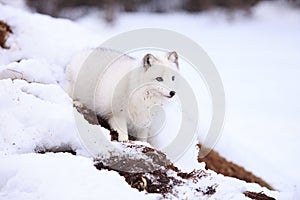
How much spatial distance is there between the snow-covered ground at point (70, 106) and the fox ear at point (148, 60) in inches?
28.0

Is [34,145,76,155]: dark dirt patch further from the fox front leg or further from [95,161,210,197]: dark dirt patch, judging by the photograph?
the fox front leg

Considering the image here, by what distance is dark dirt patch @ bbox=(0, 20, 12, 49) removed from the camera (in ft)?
16.6

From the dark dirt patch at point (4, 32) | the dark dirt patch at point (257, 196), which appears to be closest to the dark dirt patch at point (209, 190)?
the dark dirt patch at point (257, 196)

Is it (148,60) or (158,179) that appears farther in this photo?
(148,60)

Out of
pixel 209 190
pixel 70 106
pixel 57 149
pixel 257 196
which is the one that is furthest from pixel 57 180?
pixel 257 196

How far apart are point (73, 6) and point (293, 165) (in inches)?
467

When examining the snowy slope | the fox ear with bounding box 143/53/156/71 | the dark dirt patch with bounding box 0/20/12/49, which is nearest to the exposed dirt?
the snowy slope

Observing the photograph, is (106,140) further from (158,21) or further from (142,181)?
(158,21)

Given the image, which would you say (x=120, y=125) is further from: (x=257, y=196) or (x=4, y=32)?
(x=4, y=32)

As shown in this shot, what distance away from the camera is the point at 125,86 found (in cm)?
386

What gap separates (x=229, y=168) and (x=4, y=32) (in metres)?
3.02

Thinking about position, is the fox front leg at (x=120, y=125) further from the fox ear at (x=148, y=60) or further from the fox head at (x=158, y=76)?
the fox ear at (x=148, y=60)

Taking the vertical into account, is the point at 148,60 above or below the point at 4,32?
above

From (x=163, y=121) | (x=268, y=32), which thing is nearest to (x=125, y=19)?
(x=268, y=32)
